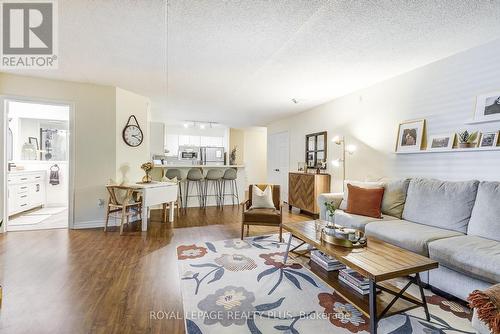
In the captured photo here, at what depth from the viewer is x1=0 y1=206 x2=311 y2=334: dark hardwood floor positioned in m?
1.55

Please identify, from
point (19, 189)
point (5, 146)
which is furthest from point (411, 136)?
point (19, 189)

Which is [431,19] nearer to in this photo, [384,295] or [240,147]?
[384,295]

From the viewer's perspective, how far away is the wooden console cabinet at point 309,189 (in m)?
4.37

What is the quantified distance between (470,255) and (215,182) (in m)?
4.70

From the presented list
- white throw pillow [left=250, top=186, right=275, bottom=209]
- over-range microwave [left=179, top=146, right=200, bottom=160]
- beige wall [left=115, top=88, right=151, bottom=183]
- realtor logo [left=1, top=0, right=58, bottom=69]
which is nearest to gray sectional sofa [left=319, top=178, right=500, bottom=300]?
white throw pillow [left=250, top=186, right=275, bottom=209]

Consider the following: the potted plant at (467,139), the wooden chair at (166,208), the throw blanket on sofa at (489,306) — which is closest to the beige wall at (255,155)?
the wooden chair at (166,208)

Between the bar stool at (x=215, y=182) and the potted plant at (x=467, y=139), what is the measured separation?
4.20 meters

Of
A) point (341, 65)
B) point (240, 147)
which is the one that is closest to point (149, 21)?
point (341, 65)

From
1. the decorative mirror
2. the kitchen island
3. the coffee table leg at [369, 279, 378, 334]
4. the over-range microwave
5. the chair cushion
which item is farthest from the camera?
the over-range microwave

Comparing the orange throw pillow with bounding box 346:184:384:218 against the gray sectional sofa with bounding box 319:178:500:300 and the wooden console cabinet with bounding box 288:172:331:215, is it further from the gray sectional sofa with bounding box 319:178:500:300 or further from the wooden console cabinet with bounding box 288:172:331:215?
the wooden console cabinet with bounding box 288:172:331:215

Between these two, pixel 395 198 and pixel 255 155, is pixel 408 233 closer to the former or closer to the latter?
pixel 395 198

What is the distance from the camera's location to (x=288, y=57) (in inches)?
106

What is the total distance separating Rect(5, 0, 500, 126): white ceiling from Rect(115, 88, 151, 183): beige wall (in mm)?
319

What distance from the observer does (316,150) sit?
4.97 meters
